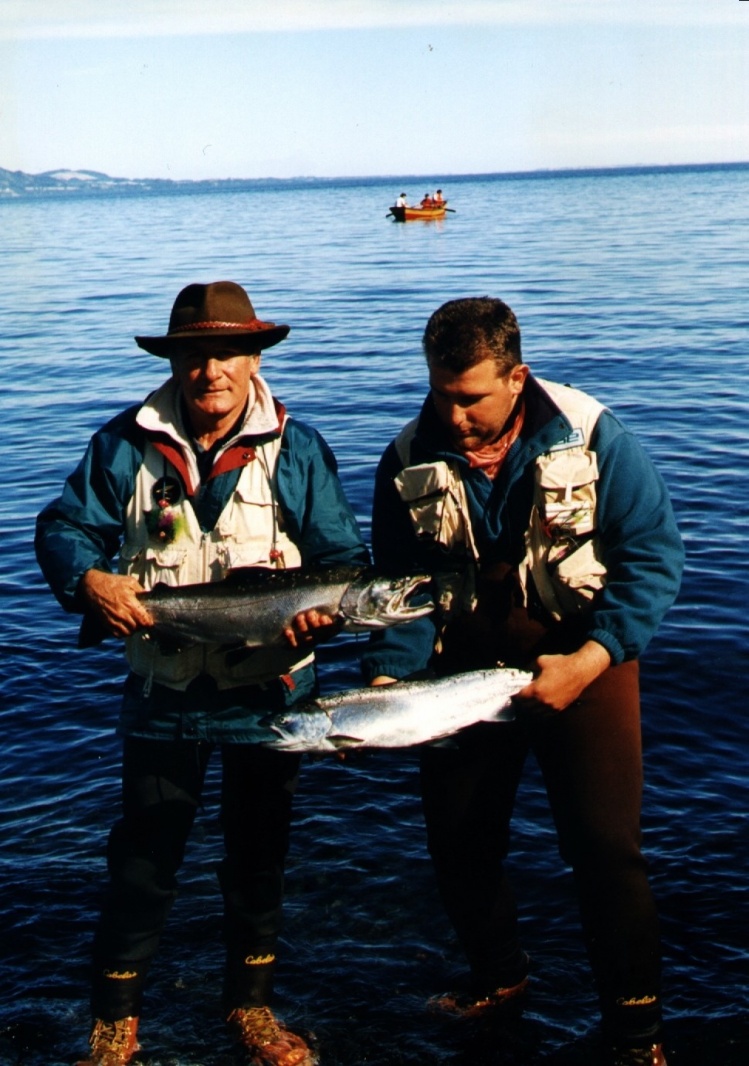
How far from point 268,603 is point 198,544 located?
422 millimetres

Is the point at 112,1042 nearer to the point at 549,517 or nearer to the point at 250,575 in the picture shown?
the point at 250,575

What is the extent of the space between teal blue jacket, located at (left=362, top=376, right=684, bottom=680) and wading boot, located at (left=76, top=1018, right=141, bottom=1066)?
1910mm

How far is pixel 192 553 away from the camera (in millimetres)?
5082

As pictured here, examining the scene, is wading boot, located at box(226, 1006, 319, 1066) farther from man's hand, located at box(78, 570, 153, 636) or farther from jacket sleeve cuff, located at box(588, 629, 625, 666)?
jacket sleeve cuff, located at box(588, 629, 625, 666)

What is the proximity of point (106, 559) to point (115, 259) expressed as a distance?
174 feet

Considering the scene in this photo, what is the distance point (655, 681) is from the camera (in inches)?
398

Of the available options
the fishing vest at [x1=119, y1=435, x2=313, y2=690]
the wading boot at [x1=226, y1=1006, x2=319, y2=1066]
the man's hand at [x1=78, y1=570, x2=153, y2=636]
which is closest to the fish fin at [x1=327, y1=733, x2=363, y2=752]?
the fishing vest at [x1=119, y1=435, x2=313, y2=690]

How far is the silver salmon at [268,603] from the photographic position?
4930 millimetres

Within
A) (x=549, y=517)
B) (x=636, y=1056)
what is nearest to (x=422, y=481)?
(x=549, y=517)

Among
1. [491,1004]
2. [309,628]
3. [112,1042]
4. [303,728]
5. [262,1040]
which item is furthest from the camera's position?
[491,1004]

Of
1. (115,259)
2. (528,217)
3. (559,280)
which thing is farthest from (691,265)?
(528,217)

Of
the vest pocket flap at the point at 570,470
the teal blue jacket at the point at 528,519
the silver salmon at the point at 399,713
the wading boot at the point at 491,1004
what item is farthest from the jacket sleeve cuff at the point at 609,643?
the wading boot at the point at 491,1004

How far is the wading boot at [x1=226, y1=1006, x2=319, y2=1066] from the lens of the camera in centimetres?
554

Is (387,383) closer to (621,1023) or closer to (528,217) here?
(621,1023)
